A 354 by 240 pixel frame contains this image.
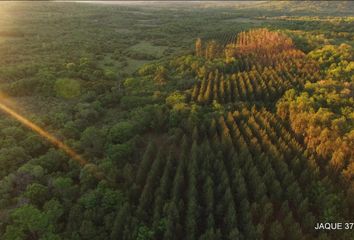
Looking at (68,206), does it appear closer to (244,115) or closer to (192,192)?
(192,192)

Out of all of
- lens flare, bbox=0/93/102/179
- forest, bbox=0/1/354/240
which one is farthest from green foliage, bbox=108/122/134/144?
lens flare, bbox=0/93/102/179

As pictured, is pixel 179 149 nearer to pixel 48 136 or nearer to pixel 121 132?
pixel 121 132

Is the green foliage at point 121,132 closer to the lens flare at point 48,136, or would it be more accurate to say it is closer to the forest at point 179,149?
the forest at point 179,149

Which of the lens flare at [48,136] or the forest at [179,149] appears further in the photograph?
the lens flare at [48,136]

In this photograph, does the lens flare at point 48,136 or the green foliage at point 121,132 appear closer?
the lens flare at point 48,136

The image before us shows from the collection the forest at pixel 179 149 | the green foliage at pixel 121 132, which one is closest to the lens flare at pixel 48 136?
the forest at pixel 179 149

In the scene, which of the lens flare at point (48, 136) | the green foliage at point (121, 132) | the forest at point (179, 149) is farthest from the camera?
the green foliage at point (121, 132)

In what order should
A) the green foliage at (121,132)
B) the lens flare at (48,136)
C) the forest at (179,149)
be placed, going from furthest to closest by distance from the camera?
the green foliage at (121,132), the lens flare at (48,136), the forest at (179,149)

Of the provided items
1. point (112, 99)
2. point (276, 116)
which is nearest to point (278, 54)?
point (276, 116)

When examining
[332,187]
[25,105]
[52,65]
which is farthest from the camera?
[52,65]
